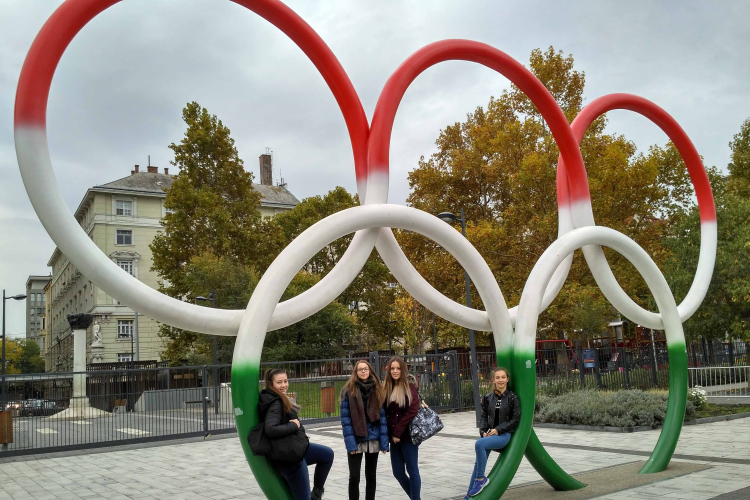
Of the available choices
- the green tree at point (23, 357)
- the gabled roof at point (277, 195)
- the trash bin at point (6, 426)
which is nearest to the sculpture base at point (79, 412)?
the trash bin at point (6, 426)

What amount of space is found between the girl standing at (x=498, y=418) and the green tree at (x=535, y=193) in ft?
57.4

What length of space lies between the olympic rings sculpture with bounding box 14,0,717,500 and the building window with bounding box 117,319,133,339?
155ft

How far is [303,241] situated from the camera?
234 inches

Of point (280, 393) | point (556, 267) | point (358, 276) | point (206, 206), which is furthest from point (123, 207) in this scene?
point (280, 393)

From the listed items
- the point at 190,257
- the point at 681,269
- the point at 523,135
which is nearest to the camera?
the point at 681,269

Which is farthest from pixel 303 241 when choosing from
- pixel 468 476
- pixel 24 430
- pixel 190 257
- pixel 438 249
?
pixel 190 257

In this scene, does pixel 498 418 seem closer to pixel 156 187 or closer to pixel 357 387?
pixel 357 387

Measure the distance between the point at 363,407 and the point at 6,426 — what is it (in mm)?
10581

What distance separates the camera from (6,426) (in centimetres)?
1375

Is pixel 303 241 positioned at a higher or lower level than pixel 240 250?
lower

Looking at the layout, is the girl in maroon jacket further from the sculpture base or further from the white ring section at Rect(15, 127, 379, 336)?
the sculpture base

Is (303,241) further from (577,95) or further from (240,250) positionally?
(240,250)

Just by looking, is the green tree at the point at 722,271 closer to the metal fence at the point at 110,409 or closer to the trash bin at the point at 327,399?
the trash bin at the point at 327,399

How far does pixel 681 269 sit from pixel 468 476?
53.9 feet
